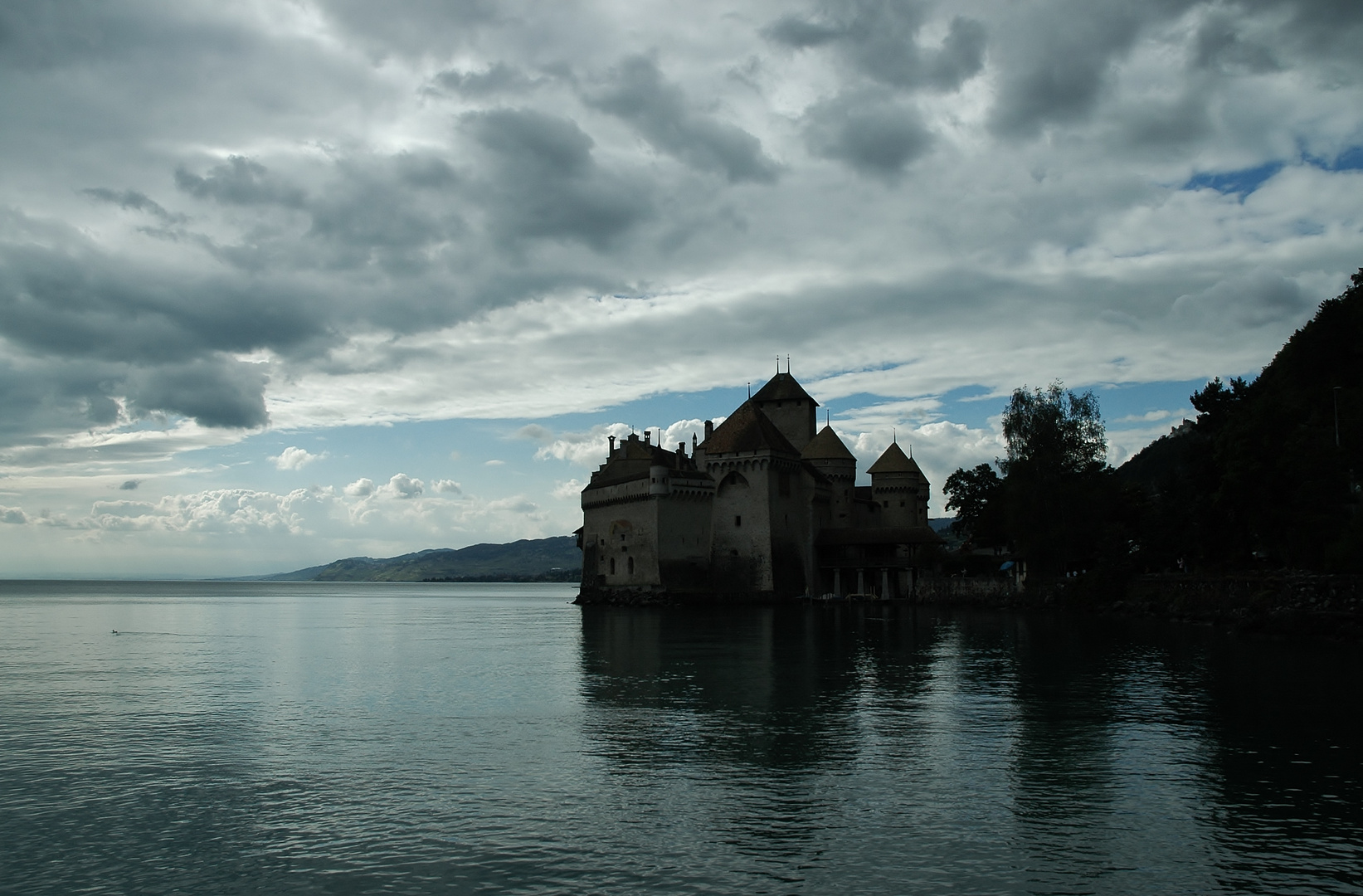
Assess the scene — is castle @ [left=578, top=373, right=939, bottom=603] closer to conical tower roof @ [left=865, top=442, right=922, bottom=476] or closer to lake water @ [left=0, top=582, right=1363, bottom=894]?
conical tower roof @ [left=865, top=442, right=922, bottom=476]

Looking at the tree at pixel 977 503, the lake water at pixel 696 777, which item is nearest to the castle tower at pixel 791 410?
the tree at pixel 977 503

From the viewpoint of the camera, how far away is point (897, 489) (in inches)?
3103

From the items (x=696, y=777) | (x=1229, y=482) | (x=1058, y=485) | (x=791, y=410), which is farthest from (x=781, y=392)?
(x=696, y=777)

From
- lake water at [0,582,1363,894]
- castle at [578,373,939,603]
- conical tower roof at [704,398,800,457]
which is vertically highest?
conical tower roof at [704,398,800,457]

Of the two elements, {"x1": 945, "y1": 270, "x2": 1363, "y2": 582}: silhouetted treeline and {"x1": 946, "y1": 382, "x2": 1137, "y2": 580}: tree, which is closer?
{"x1": 945, "y1": 270, "x2": 1363, "y2": 582}: silhouetted treeline

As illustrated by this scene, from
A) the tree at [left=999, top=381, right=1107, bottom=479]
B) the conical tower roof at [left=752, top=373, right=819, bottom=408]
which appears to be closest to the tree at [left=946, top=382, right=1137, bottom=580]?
the tree at [left=999, top=381, right=1107, bottom=479]

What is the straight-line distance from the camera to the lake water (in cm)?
1079

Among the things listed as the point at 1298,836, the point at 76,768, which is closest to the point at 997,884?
the point at 1298,836

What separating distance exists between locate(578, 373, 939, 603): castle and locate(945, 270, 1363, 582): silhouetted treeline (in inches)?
450

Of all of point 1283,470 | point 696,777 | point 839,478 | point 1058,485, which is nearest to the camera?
point 696,777

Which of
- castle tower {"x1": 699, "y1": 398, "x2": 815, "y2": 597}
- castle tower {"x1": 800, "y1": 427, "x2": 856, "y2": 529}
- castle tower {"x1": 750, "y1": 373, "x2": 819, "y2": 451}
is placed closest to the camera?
castle tower {"x1": 699, "y1": 398, "x2": 815, "y2": 597}

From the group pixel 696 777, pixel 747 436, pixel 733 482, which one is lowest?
pixel 696 777

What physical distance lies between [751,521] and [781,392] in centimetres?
1565

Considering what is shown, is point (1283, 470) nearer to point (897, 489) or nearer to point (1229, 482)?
point (1229, 482)
